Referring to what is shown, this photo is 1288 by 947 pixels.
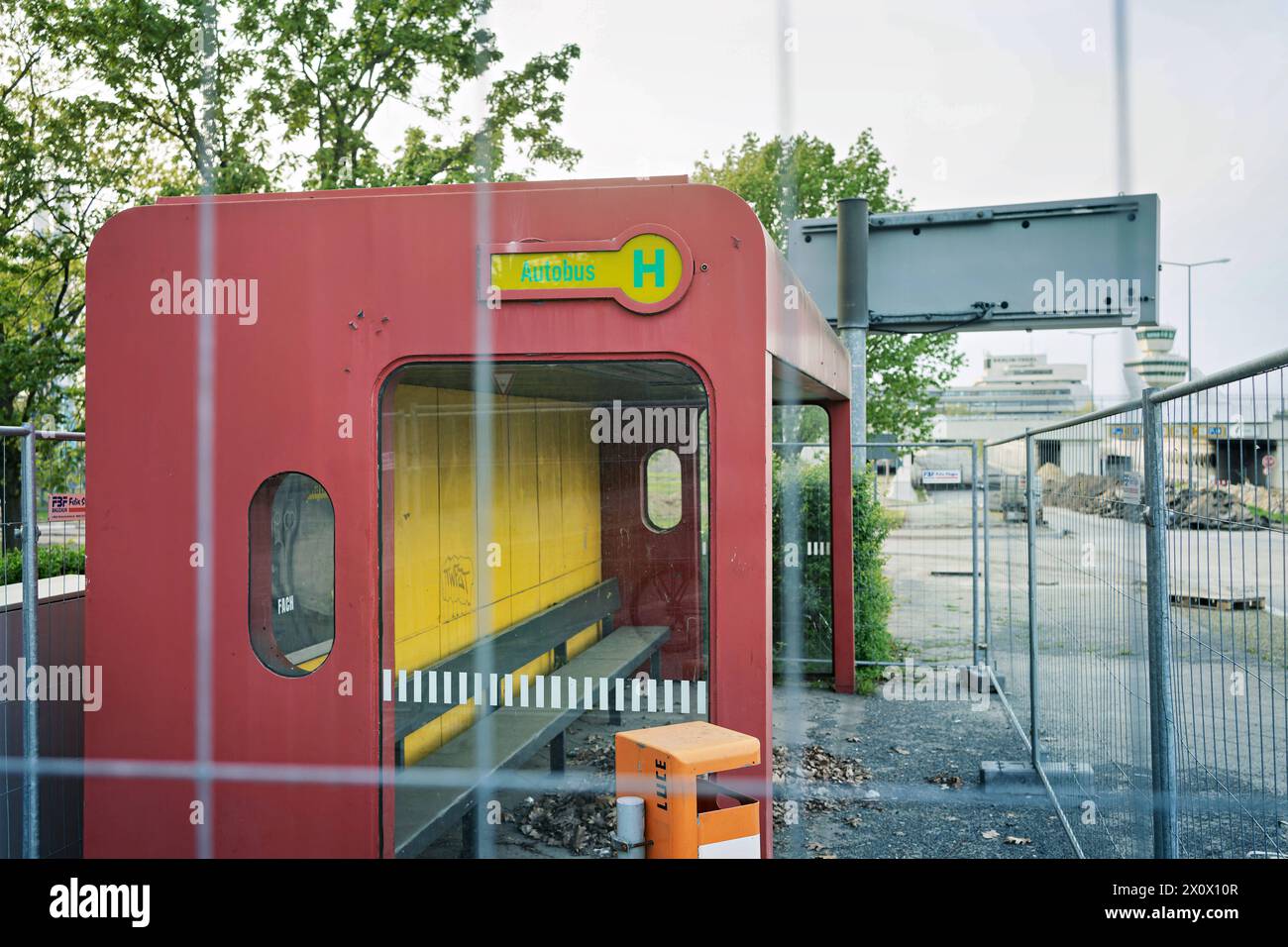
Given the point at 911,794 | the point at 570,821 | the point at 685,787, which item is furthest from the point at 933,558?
the point at 685,787

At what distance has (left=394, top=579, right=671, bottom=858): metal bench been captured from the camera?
3.85 m

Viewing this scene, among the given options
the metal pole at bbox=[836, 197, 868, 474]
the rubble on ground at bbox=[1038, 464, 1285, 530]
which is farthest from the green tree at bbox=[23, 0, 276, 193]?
the rubble on ground at bbox=[1038, 464, 1285, 530]

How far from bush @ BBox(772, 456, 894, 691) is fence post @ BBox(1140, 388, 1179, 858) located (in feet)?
17.6

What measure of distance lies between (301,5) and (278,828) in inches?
363

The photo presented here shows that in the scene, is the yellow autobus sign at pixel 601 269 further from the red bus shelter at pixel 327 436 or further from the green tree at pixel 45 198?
the green tree at pixel 45 198

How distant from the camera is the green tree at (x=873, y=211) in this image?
1677 centimetres

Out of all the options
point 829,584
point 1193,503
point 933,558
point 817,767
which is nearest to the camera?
point 1193,503

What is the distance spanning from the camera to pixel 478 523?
16.8ft

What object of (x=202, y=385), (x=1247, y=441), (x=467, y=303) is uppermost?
(x=467, y=303)

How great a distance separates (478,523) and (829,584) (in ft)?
14.6

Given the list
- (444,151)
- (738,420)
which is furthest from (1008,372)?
(738,420)

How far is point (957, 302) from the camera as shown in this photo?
8.20 m

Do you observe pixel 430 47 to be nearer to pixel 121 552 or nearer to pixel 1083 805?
pixel 121 552

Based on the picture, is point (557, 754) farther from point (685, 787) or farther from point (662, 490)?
point (685, 787)
